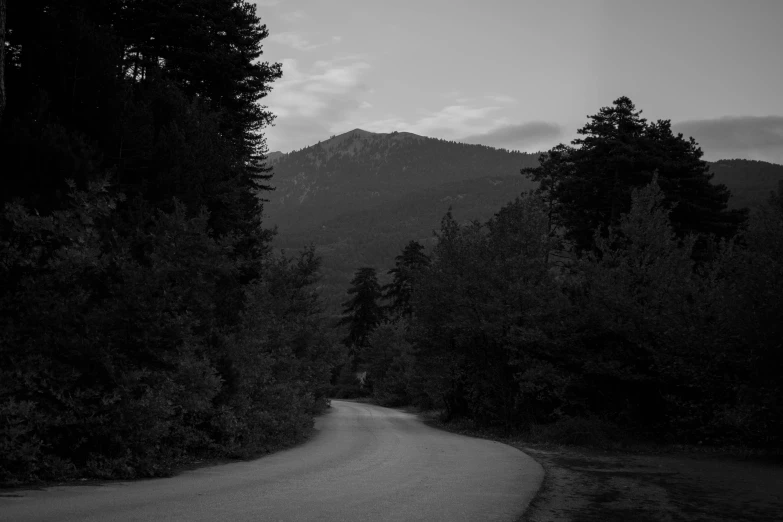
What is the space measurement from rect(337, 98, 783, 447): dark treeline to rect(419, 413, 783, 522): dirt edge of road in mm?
1841

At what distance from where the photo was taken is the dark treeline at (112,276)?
10.7 m

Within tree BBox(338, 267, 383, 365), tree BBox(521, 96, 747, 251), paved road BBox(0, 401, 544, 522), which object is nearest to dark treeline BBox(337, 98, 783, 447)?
tree BBox(521, 96, 747, 251)

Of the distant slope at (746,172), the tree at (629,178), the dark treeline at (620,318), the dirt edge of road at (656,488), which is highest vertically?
the distant slope at (746,172)

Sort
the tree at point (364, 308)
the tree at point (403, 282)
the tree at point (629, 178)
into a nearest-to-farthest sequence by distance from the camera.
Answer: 1. the tree at point (629, 178)
2. the tree at point (403, 282)
3. the tree at point (364, 308)

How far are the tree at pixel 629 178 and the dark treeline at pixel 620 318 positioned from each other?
13 cm

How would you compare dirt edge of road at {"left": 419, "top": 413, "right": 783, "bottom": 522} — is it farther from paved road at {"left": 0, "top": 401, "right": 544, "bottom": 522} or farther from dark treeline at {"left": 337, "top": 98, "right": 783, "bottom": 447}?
dark treeline at {"left": 337, "top": 98, "right": 783, "bottom": 447}

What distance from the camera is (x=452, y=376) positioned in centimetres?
3105

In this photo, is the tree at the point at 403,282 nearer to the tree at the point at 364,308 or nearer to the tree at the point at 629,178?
the tree at the point at 364,308

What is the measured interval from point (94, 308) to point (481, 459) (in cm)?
1091

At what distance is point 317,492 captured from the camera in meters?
11.0

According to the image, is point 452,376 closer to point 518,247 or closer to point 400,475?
point 518,247

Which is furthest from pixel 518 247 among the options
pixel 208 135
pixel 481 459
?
pixel 208 135

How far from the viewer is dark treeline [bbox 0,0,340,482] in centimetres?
1068

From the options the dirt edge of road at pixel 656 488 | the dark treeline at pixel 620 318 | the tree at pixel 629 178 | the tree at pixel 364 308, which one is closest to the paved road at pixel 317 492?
the dirt edge of road at pixel 656 488
